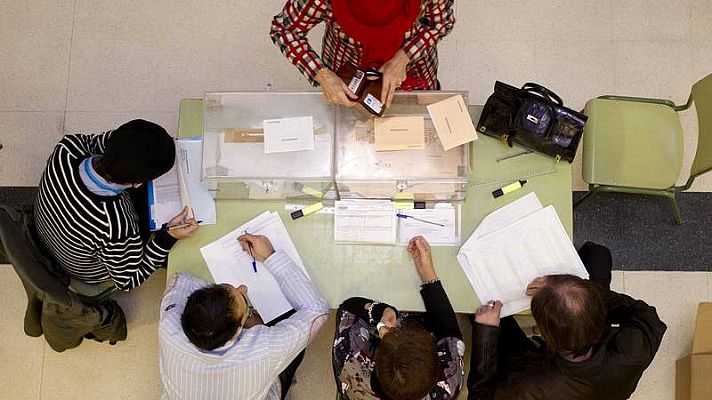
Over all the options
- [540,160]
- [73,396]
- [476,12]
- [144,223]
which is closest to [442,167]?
[540,160]

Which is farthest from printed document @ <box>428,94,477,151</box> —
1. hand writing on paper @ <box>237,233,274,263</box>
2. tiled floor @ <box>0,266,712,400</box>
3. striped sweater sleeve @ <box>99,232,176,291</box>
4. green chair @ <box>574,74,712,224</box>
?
tiled floor @ <box>0,266,712,400</box>

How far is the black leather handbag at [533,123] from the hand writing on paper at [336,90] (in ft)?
1.68

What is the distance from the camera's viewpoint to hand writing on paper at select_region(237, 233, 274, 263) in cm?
216

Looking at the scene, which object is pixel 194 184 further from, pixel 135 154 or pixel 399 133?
pixel 399 133

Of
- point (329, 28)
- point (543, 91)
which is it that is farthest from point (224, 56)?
point (543, 91)

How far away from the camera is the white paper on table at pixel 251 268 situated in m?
2.19

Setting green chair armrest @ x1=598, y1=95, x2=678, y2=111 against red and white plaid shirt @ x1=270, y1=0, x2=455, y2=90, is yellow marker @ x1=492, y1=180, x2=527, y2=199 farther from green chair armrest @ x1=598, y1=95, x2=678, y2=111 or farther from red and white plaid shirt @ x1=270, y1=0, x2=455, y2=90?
green chair armrest @ x1=598, y1=95, x2=678, y2=111

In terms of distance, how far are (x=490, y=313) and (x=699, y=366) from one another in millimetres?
1182

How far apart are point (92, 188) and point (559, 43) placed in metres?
2.39

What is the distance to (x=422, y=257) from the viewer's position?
2.14 meters

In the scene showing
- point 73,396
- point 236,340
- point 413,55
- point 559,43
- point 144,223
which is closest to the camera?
point 236,340

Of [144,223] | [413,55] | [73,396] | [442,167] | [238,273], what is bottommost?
[73,396]

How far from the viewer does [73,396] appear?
2.87m

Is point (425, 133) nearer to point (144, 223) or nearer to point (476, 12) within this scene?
point (144, 223)
